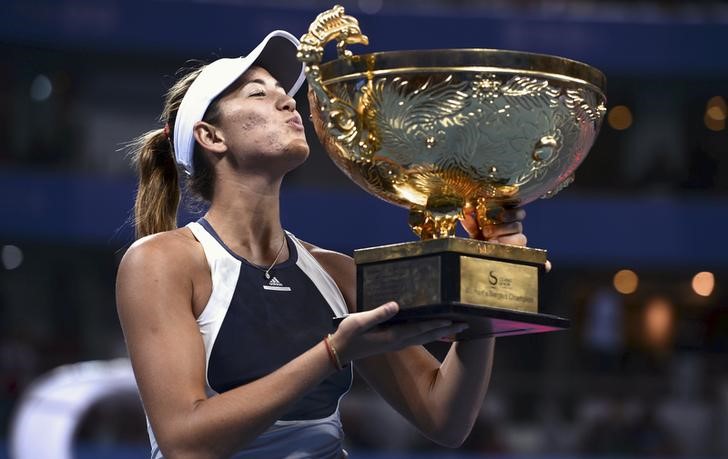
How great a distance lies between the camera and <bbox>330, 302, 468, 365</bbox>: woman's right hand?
6.44ft

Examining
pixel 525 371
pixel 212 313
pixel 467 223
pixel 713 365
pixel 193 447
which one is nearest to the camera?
pixel 193 447

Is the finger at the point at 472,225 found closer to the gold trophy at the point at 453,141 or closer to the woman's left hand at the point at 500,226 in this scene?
the woman's left hand at the point at 500,226

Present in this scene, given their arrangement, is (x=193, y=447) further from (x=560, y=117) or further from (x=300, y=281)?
(x=560, y=117)

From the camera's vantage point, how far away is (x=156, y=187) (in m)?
2.45

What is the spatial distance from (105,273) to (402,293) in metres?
11.2

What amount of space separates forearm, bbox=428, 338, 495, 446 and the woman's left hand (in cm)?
18

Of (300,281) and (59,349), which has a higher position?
(300,281)

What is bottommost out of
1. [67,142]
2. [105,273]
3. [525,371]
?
[525,371]

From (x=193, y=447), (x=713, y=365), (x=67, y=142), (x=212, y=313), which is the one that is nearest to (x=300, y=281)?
(x=212, y=313)

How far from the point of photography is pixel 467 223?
7.71 feet

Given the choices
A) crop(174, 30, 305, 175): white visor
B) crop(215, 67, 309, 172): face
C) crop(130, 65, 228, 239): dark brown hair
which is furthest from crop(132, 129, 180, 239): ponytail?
crop(215, 67, 309, 172): face

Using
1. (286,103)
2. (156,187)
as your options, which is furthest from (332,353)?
(156,187)

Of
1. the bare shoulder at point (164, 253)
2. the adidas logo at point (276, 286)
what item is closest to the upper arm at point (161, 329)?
the bare shoulder at point (164, 253)

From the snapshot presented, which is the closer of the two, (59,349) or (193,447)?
(193,447)
